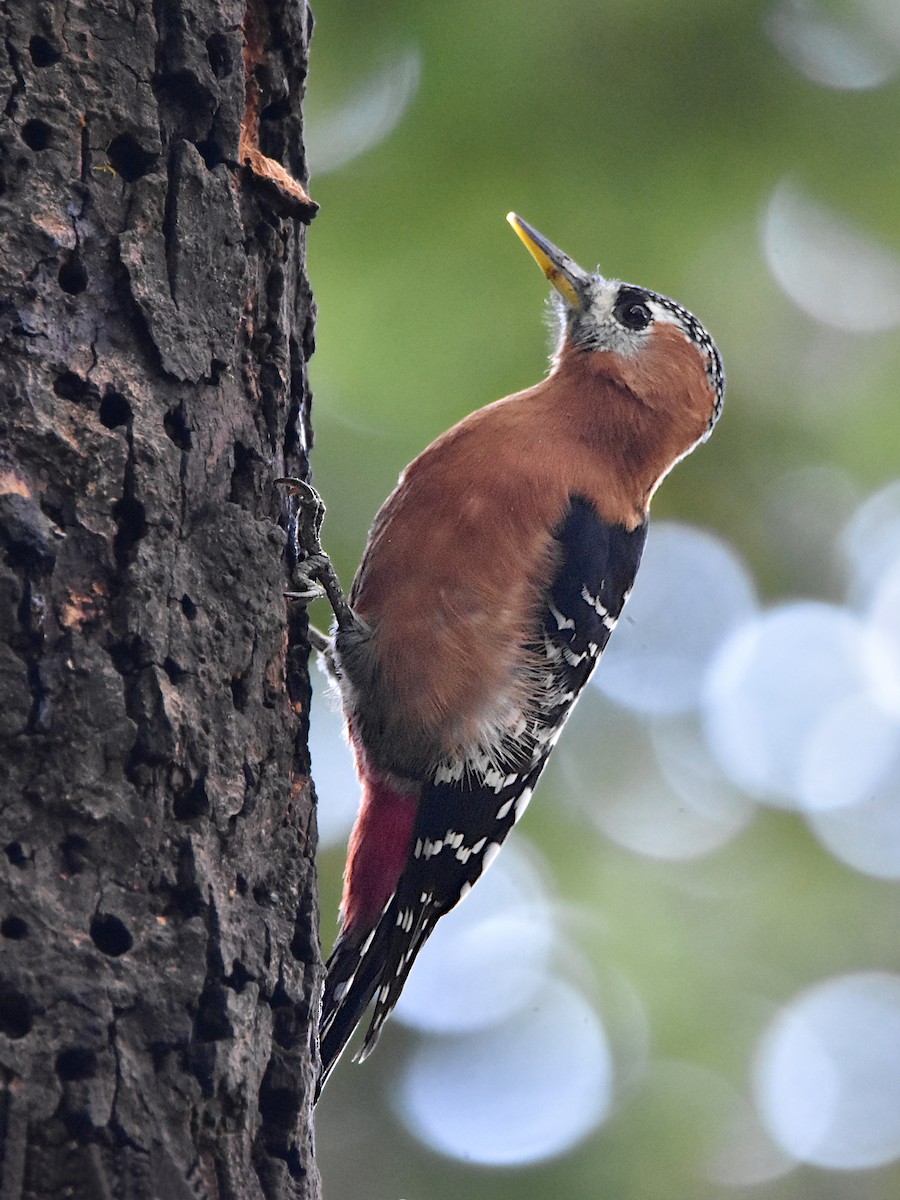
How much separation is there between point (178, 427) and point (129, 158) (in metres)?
0.51

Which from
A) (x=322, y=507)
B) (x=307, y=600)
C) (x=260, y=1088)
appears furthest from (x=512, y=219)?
(x=260, y=1088)

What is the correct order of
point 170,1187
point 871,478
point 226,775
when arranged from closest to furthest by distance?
1. point 170,1187
2. point 226,775
3. point 871,478

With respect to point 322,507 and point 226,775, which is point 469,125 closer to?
point 322,507

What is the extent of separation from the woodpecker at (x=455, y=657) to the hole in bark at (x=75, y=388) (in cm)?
130

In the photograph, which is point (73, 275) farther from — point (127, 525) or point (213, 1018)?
point (213, 1018)

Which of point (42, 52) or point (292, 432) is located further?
point (292, 432)

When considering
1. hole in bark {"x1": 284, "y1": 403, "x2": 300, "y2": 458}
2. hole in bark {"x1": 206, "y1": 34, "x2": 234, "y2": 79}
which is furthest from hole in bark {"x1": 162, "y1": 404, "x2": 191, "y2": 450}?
hole in bark {"x1": 206, "y1": 34, "x2": 234, "y2": 79}

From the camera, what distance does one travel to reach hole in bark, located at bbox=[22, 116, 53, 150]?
233cm

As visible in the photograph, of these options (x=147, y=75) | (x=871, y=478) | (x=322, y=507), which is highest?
(x=871, y=478)

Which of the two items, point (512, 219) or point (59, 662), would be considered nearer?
point (59, 662)

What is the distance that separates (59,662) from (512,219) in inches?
114

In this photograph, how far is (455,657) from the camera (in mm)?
3791

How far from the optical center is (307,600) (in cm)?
290

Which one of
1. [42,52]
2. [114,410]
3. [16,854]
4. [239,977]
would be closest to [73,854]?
[16,854]
